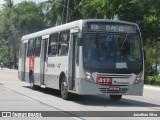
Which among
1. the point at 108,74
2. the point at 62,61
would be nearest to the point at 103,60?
the point at 108,74

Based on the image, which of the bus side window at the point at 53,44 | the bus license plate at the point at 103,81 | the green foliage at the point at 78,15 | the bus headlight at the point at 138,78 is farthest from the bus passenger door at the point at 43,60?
the green foliage at the point at 78,15

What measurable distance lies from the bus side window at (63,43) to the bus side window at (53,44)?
0.69 m

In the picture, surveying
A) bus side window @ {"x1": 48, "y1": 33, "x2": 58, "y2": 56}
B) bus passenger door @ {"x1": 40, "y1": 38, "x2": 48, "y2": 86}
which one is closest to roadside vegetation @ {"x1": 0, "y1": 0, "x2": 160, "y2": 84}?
bus passenger door @ {"x1": 40, "y1": 38, "x2": 48, "y2": 86}

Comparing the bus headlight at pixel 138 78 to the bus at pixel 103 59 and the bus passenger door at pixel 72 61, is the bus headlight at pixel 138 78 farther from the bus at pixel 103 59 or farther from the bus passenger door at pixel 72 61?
the bus passenger door at pixel 72 61

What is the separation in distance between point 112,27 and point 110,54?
1.10 meters

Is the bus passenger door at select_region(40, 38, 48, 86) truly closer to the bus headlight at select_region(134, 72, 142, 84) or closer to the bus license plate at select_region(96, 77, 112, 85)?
the bus license plate at select_region(96, 77, 112, 85)

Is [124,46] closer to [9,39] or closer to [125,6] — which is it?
[125,6]

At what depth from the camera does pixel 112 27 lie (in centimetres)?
1784

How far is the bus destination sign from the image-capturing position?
17656mm

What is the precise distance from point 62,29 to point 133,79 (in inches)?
163

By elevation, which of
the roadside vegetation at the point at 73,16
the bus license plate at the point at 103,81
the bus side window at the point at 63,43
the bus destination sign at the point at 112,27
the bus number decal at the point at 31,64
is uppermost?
the roadside vegetation at the point at 73,16

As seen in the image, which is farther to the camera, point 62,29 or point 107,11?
point 107,11

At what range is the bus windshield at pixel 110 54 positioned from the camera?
17.3 m

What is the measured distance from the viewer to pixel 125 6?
126ft
